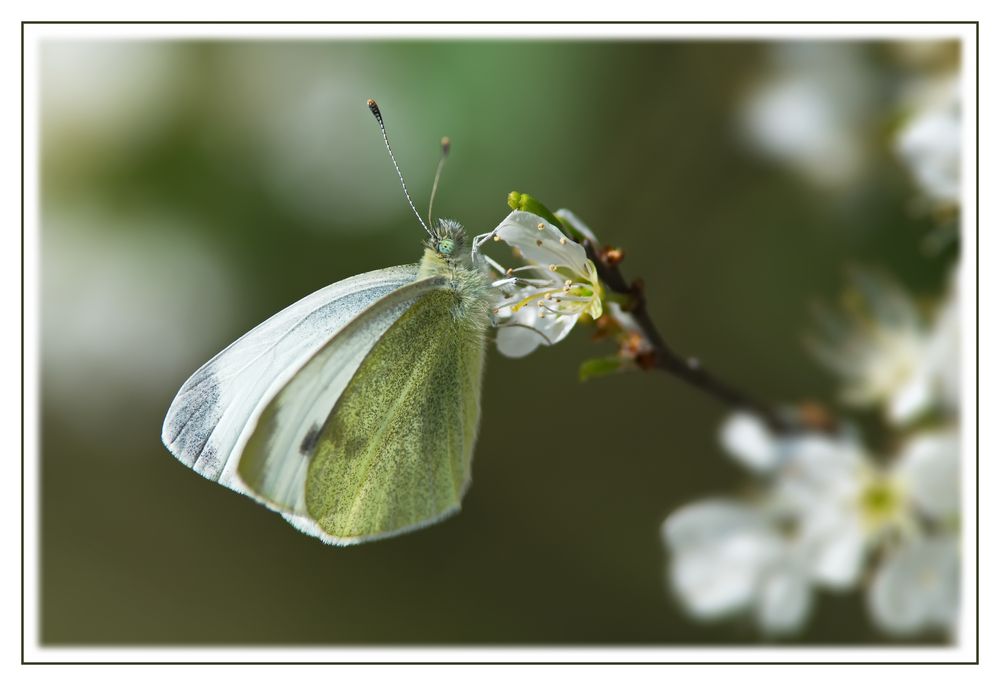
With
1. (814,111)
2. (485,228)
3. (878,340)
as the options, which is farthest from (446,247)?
(814,111)

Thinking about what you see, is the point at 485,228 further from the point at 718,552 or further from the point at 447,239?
→ the point at 718,552

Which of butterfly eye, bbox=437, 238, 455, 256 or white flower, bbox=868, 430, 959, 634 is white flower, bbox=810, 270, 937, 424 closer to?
white flower, bbox=868, 430, 959, 634

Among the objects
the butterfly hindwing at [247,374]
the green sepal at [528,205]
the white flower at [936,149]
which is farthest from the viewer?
the white flower at [936,149]

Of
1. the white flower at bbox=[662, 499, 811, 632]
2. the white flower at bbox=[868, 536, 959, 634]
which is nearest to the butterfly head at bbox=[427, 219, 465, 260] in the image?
the white flower at bbox=[662, 499, 811, 632]

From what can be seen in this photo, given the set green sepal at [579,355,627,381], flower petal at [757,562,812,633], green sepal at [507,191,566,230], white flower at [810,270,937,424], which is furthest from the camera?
white flower at [810,270,937,424]

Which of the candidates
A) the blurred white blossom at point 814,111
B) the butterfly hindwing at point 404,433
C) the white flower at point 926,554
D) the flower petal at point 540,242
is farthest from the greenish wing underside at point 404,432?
the blurred white blossom at point 814,111

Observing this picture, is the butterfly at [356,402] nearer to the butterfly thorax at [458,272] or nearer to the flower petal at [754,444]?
the butterfly thorax at [458,272]
